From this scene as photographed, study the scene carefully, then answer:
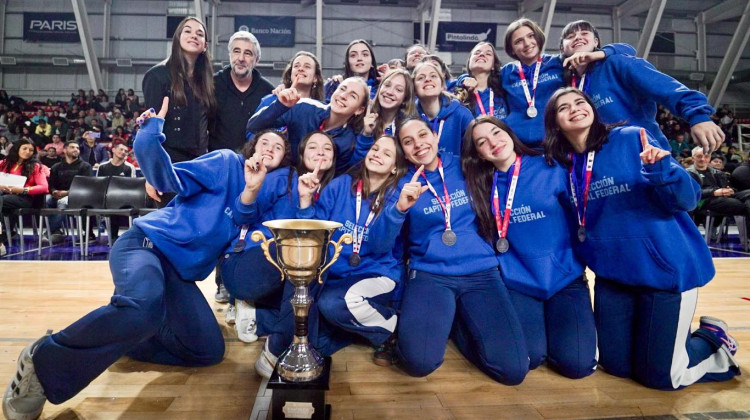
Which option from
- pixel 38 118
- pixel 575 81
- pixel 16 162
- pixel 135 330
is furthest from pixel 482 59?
pixel 38 118

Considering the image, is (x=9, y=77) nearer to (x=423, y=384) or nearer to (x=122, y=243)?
(x=122, y=243)

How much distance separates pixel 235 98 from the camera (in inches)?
120

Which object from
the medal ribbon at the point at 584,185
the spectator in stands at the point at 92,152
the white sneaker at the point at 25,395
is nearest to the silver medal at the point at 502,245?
the medal ribbon at the point at 584,185

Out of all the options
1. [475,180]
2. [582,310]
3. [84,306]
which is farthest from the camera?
[84,306]

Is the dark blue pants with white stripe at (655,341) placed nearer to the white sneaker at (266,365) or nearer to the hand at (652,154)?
the hand at (652,154)

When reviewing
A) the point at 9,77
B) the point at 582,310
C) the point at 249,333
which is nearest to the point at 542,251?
the point at 582,310

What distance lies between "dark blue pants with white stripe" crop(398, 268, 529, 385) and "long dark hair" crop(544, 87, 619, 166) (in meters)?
0.66

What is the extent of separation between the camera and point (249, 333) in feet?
7.84

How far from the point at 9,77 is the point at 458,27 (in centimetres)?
1490

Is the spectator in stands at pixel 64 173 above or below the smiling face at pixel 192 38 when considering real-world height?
below

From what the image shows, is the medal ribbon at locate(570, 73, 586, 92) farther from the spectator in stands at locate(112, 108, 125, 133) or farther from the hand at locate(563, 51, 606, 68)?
the spectator in stands at locate(112, 108, 125, 133)

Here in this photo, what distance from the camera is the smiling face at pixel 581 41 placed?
8.61 ft

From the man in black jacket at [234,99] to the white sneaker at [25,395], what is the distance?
1766 millimetres

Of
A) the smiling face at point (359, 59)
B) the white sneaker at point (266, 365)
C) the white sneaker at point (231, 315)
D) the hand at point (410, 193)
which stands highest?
the smiling face at point (359, 59)
